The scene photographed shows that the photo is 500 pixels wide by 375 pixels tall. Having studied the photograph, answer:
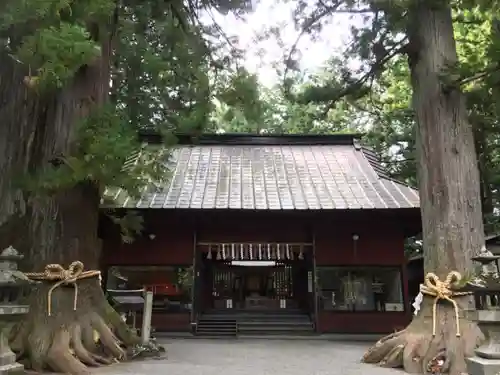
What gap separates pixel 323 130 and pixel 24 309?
1842cm

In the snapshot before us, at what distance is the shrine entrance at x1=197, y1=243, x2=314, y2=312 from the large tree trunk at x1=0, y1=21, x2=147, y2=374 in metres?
5.81

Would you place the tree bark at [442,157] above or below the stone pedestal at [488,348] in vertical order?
above

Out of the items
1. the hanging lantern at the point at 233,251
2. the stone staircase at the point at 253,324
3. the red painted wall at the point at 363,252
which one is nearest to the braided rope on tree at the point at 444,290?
the red painted wall at the point at 363,252

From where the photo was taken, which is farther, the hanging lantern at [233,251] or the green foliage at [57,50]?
the hanging lantern at [233,251]

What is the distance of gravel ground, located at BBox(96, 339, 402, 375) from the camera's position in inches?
204

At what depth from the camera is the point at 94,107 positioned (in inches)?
241

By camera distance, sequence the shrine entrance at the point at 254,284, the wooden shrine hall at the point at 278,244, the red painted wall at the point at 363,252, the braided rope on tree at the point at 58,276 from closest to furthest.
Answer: the braided rope on tree at the point at 58,276 → the wooden shrine hall at the point at 278,244 → the red painted wall at the point at 363,252 → the shrine entrance at the point at 254,284

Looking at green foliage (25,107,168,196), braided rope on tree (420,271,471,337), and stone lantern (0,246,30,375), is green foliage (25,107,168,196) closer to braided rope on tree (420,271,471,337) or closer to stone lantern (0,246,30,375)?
stone lantern (0,246,30,375)

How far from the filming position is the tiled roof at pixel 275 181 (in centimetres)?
1020

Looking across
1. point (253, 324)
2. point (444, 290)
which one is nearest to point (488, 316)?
point (444, 290)

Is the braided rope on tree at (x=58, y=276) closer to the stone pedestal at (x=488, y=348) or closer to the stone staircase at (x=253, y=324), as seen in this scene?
the stone pedestal at (x=488, y=348)

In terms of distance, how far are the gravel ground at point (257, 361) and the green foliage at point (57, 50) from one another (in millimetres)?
3142

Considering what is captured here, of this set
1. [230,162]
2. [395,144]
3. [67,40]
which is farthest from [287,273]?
[67,40]

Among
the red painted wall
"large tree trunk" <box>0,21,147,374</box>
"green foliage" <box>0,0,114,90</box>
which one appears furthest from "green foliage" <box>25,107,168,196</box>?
the red painted wall
